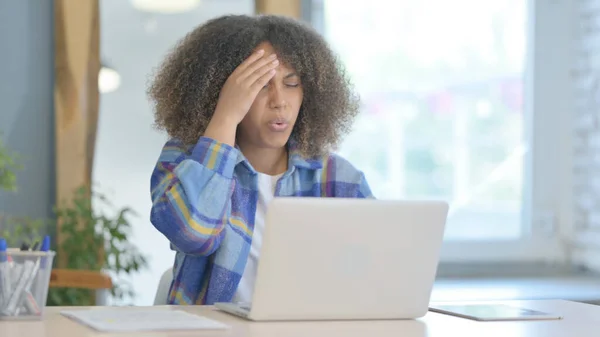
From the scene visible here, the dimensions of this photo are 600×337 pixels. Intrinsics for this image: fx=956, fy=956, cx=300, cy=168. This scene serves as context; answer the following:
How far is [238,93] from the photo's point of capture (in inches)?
80.8

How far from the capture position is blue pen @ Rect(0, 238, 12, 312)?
1.52m

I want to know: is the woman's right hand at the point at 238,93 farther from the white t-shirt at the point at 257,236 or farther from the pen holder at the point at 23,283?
the pen holder at the point at 23,283

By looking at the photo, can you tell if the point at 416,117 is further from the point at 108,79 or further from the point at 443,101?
the point at 108,79

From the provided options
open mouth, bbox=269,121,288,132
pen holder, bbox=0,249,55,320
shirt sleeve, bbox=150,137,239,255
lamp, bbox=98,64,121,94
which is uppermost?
lamp, bbox=98,64,121,94

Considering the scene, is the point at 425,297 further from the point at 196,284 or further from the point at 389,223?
the point at 196,284

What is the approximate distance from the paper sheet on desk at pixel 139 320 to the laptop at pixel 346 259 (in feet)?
0.32

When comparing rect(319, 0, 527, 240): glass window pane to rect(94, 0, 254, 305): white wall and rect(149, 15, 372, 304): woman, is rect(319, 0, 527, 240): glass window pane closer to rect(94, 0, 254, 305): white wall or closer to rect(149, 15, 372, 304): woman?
rect(94, 0, 254, 305): white wall

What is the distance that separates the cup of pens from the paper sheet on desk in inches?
2.6

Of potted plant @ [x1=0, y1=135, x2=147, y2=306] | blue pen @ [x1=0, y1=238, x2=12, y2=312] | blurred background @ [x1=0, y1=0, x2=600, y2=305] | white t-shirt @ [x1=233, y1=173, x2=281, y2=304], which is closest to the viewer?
blue pen @ [x1=0, y1=238, x2=12, y2=312]

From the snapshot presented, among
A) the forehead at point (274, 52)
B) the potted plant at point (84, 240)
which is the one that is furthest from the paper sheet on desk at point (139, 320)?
the potted plant at point (84, 240)

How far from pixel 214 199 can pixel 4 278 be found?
543mm

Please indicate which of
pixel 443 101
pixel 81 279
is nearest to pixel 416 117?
pixel 443 101

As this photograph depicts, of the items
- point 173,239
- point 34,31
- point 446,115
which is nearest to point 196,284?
point 173,239

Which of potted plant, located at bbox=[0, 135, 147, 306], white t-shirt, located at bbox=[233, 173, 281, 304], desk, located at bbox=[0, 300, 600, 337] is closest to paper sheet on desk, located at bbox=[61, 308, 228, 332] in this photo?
desk, located at bbox=[0, 300, 600, 337]
